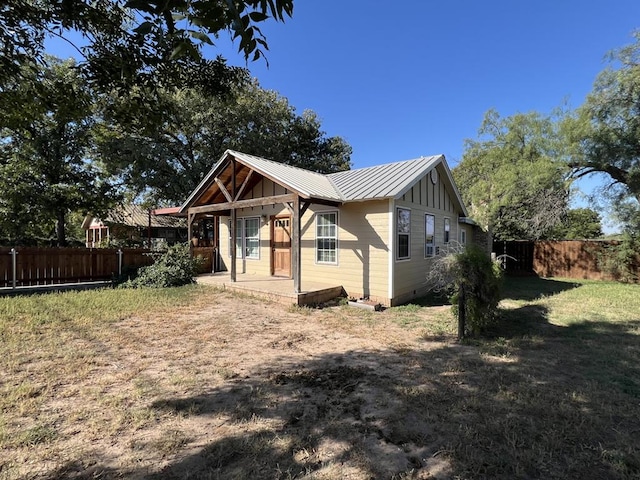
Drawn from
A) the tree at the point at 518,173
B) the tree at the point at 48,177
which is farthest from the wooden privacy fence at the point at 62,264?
the tree at the point at 518,173

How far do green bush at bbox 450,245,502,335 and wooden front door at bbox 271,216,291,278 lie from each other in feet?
22.6

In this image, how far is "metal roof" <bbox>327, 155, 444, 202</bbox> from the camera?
8.72 metres

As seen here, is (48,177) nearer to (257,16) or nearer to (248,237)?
(248,237)

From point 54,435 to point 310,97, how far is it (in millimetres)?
22388

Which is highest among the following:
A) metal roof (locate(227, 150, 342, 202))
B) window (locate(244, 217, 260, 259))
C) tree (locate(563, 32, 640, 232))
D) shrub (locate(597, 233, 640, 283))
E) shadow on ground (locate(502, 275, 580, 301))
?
tree (locate(563, 32, 640, 232))

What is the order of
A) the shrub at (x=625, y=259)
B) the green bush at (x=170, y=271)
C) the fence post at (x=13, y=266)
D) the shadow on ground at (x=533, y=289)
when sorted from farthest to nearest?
the shrub at (x=625, y=259) < the green bush at (x=170, y=271) < the shadow on ground at (x=533, y=289) < the fence post at (x=13, y=266)

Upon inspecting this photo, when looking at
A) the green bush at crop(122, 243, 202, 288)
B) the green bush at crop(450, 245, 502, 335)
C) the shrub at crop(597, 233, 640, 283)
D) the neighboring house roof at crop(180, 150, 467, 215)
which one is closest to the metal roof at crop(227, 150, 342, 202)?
the neighboring house roof at crop(180, 150, 467, 215)

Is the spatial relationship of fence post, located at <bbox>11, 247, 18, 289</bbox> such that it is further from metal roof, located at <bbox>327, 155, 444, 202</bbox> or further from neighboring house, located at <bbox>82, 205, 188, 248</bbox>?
metal roof, located at <bbox>327, 155, 444, 202</bbox>

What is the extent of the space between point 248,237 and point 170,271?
3216 millimetres

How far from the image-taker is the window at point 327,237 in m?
9.99

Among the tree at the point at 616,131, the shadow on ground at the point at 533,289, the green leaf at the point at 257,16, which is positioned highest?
the tree at the point at 616,131

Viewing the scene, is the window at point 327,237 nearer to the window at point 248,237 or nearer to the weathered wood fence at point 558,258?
the window at point 248,237

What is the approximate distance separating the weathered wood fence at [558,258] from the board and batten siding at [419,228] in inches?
173

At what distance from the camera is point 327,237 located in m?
10.2
